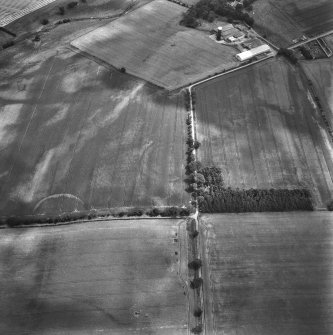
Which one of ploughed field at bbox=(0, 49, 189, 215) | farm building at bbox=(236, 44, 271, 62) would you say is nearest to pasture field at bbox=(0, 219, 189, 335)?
ploughed field at bbox=(0, 49, 189, 215)

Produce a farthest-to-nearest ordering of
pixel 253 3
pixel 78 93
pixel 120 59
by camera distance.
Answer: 1. pixel 253 3
2. pixel 120 59
3. pixel 78 93

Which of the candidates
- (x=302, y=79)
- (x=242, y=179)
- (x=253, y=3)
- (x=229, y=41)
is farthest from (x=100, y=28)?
(x=242, y=179)

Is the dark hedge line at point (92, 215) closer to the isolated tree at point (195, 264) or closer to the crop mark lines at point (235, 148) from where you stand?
the isolated tree at point (195, 264)

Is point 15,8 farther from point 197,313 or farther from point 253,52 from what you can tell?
point 197,313

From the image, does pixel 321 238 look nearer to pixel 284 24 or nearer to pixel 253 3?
pixel 284 24

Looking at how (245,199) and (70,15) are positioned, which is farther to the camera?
(70,15)

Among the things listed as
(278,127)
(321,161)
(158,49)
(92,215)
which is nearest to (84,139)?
(92,215)
